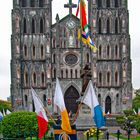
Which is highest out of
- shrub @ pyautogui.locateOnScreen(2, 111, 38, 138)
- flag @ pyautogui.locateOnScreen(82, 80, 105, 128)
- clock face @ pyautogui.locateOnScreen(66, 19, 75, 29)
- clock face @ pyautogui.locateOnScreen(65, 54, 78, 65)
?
clock face @ pyautogui.locateOnScreen(66, 19, 75, 29)

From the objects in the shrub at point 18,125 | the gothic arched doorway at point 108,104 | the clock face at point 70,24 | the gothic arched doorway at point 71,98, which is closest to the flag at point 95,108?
the shrub at point 18,125

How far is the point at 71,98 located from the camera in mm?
65562

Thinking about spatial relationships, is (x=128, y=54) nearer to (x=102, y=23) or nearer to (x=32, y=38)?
(x=102, y=23)

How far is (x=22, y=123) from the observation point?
33.2m

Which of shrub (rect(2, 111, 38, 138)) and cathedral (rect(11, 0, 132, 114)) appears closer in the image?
shrub (rect(2, 111, 38, 138))

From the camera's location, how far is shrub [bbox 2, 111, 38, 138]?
106ft

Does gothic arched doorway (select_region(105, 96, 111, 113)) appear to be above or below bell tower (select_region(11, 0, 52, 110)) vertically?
below

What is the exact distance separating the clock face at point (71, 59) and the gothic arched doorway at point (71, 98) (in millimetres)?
3680

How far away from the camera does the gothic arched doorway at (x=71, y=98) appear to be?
65.4m

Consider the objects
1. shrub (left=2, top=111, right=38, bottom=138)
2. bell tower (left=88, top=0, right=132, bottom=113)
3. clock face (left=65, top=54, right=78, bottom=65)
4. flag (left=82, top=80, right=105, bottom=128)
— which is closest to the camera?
flag (left=82, top=80, right=105, bottom=128)

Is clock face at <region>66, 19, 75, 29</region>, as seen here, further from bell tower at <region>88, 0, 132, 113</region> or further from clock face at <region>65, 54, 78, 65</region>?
clock face at <region>65, 54, 78, 65</region>

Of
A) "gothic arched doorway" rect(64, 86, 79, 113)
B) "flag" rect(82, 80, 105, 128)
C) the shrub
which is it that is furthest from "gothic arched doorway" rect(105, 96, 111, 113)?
"flag" rect(82, 80, 105, 128)

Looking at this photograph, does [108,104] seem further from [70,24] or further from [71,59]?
[70,24]

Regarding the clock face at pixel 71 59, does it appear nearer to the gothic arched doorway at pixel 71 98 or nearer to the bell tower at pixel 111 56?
the bell tower at pixel 111 56
